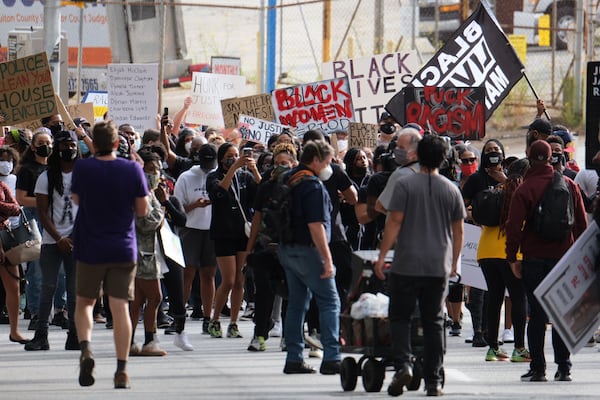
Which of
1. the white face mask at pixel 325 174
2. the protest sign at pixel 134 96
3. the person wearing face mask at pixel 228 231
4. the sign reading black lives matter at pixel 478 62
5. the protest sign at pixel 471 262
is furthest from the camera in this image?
the protest sign at pixel 134 96

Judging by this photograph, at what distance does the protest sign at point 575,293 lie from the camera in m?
9.95

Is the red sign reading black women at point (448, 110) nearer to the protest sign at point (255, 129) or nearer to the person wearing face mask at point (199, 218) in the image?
the protest sign at point (255, 129)

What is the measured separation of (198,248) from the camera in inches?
579

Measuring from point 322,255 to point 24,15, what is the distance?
91.4ft

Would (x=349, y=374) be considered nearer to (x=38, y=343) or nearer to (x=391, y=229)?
(x=391, y=229)

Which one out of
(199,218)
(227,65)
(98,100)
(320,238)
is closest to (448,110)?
(199,218)

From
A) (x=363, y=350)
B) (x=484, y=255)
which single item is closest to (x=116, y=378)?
(x=363, y=350)

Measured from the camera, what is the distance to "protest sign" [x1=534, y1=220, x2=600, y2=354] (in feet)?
32.7

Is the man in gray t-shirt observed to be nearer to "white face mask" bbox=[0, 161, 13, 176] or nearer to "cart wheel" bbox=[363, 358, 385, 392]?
"cart wheel" bbox=[363, 358, 385, 392]

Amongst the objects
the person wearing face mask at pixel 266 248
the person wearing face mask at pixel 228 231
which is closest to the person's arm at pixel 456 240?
the person wearing face mask at pixel 266 248

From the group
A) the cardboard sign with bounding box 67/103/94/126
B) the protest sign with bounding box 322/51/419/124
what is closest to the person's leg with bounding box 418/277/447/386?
the protest sign with bounding box 322/51/419/124

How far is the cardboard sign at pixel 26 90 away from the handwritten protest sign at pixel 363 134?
12.7 ft

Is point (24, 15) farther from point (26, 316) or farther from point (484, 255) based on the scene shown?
point (484, 255)

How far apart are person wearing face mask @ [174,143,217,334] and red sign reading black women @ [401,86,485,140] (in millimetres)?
3099
